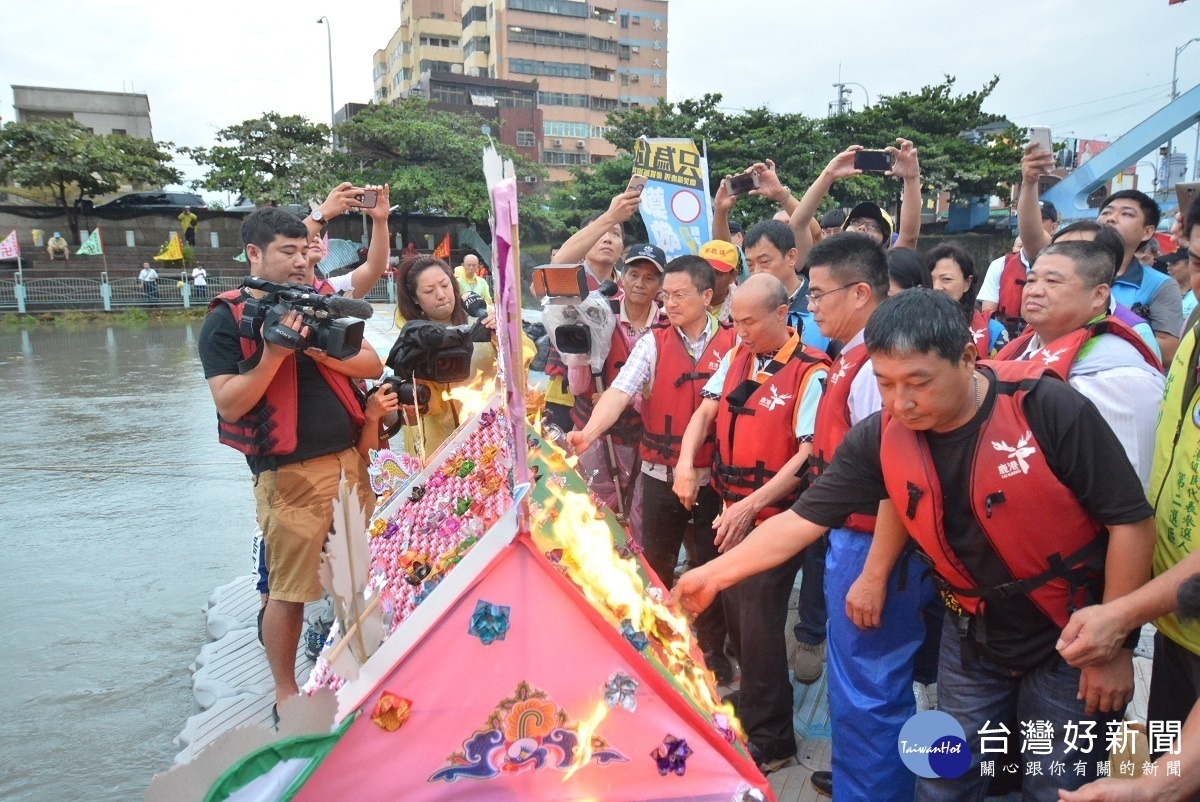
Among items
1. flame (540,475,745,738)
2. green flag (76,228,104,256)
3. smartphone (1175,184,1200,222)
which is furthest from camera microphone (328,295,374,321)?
green flag (76,228,104,256)

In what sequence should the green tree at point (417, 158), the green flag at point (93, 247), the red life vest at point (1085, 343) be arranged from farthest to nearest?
the green tree at point (417, 158), the green flag at point (93, 247), the red life vest at point (1085, 343)

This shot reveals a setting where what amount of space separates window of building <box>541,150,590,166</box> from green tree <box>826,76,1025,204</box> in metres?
28.5

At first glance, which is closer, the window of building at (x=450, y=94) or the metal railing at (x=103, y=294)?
the metal railing at (x=103, y=294)

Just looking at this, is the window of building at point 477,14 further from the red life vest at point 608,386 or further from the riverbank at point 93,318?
the red life vest at point 608,386

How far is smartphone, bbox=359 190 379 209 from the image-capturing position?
365 cm

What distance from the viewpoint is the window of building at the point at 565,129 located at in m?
46.5

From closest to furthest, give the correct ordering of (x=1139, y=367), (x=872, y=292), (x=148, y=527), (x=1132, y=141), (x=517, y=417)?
(x=517, y=417) → (x=1139, y=367) → (x=872, y=292) → (x=148, y=527) → (x=1132, y=141)

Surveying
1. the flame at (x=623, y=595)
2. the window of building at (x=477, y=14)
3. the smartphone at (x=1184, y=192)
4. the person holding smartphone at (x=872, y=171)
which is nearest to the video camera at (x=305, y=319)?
the flame at (x=623, y=595)

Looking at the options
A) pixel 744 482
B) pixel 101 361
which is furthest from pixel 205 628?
pixel 101 361

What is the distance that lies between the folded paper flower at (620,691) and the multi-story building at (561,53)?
146 ft

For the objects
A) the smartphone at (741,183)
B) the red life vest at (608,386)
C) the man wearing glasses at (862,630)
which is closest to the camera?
the man wearing glasses at (862,630)

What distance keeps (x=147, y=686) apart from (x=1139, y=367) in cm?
397

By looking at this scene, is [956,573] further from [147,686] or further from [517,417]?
[147,686]

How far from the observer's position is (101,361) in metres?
13.3
